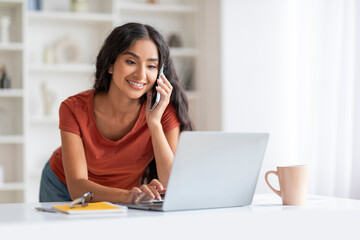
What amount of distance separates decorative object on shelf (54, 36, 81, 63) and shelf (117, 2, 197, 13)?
1.53 ft

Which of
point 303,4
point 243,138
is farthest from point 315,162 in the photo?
point 243,138

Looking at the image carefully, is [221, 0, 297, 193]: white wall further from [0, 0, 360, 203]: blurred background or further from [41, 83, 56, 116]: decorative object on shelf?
[41, 83, 56, 116]: decorative object on shelf

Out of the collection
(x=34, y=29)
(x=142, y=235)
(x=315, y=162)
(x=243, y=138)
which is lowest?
(x=315, y=162)

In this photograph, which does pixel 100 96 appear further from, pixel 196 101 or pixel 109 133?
pixel 196 101

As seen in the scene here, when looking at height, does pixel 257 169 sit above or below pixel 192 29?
below

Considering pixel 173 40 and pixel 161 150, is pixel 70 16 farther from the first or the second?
pixel 161 150

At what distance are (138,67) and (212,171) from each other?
72cm

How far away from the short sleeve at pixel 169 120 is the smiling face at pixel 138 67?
0.15 meters

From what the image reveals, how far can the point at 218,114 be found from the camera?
13.2ft

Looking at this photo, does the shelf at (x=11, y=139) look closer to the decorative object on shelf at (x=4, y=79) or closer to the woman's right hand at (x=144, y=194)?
the decorative object on shelf at (x=4, y=79)

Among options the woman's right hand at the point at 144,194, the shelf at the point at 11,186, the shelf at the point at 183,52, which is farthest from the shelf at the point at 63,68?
the woman's right hand at the point at 144,194

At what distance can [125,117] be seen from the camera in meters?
1.96

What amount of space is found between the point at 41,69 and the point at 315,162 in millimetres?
2122

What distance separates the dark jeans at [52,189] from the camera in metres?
2.12
